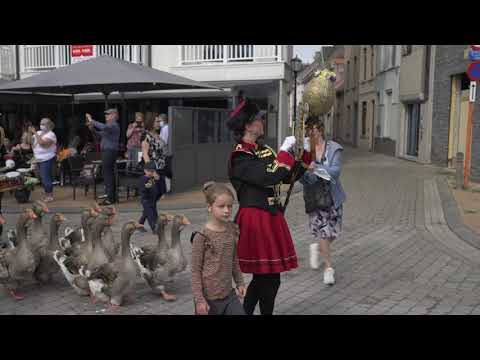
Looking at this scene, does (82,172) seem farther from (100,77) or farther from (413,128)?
(413,128)

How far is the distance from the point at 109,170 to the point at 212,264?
279 inches

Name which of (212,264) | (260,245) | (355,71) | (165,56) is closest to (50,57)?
(165,56)

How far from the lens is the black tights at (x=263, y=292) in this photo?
11.4 feet

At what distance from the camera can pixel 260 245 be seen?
3357mm

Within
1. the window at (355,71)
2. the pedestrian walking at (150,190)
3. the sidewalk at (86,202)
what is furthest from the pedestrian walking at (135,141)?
the window at (355,71)

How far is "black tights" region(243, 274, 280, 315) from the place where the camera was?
11.4ft

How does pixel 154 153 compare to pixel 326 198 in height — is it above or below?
above

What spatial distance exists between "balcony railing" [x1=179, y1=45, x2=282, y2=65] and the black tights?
13.3 m

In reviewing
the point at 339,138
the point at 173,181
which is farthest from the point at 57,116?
the point at 339,138

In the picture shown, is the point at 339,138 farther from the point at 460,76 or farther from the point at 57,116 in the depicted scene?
the point at 57,116

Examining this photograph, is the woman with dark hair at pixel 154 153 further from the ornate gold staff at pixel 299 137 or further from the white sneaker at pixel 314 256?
Result: the ornate gold staff at pixel 299 137

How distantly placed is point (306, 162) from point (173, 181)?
316 inches

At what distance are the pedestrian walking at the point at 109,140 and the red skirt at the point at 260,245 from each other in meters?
6.69
